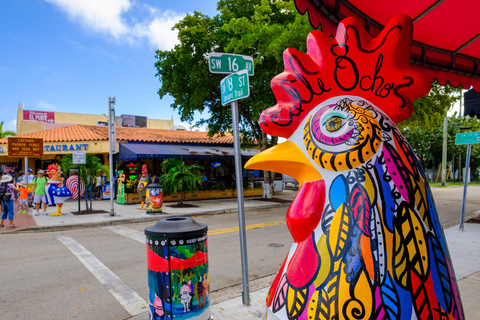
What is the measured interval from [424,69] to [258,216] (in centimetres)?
851

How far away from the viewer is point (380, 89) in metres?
1.62

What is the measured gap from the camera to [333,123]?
1.48m

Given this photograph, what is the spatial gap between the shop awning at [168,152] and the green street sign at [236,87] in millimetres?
13232

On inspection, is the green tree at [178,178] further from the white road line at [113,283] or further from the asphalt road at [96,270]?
the white road line at [113,283]

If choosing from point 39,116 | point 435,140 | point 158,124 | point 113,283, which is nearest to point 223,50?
point 113,283

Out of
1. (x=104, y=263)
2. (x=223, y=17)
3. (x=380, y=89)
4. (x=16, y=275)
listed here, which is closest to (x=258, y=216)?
(x=104, y=263)

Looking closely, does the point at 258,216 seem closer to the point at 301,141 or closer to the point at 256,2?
the point at 256,2

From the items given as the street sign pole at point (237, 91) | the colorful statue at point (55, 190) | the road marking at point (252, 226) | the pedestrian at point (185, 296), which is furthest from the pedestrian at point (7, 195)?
the pedestrian at point (185, 296)

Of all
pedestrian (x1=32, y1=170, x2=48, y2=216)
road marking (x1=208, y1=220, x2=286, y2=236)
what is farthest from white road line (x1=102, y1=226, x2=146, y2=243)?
pedestrian (x1=32, y1=170, x2=48, y2=216)

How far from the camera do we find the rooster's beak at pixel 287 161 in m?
1.53

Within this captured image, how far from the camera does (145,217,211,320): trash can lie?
9.68ft

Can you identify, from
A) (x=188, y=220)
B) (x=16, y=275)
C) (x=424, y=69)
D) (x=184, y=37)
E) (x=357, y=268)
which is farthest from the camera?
(x=184, y=37)

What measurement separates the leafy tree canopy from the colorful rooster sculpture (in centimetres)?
1068

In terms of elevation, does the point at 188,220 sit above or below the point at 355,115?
below
